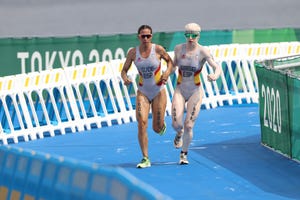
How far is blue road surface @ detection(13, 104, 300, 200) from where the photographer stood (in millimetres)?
17859

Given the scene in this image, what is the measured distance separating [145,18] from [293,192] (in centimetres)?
2153

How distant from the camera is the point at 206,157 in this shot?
21078 mm

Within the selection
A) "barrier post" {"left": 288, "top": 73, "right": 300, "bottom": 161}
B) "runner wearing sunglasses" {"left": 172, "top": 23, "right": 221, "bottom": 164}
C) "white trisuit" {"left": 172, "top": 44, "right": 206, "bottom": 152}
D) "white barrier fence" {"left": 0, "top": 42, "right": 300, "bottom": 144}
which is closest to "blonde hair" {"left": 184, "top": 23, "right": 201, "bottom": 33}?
"runner wearing sunglasses" {"left": 172, "top": 23, "right": 221, "bottom": 164}

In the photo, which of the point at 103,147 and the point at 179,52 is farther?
the point at 103,147

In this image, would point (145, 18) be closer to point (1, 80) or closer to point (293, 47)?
point (293, 47)

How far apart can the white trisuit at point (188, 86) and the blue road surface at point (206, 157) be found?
28.8 inches

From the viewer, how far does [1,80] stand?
80.6 ft

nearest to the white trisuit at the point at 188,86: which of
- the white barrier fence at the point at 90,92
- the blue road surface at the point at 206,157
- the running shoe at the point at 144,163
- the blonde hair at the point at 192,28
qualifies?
the blonde hair at the point at 192,28

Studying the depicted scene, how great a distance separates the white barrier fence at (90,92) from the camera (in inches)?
978

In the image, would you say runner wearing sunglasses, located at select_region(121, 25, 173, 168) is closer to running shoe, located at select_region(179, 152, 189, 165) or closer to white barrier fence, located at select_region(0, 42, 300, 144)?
running shoe, located at select_region(179, 152, 189, 165)

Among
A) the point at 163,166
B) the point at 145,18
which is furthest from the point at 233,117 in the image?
the point at 145,18

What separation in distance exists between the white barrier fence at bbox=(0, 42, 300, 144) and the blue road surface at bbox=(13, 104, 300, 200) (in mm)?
449

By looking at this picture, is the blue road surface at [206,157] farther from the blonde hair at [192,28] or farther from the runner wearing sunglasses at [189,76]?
the blonde hair at [192,28]

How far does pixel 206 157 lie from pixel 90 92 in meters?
5.96
